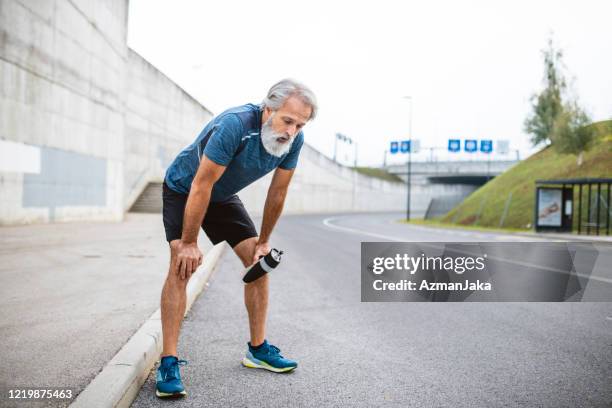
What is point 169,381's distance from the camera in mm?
2945

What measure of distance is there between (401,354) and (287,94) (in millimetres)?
2082

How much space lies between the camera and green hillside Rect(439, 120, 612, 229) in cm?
2759

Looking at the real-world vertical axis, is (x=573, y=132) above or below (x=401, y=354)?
above

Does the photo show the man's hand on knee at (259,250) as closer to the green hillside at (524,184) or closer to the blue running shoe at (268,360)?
the blue running shoe at (268,360)

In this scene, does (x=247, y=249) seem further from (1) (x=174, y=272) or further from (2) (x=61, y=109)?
(2) (x=61, y=109)

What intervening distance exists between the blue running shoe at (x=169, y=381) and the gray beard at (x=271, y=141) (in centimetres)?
131

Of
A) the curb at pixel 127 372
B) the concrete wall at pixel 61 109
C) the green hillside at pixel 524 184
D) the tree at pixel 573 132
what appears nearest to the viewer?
the curb at pixel 127 372

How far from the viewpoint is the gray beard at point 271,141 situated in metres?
3.10

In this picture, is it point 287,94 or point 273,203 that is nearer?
point 287,94

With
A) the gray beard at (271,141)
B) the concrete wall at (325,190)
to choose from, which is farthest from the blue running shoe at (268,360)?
the concrete wall at (325,190)

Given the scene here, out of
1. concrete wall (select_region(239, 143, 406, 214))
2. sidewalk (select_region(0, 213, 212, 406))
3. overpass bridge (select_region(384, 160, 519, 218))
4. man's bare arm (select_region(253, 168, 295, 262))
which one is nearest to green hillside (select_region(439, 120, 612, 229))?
concrete wall (select_region(239, 143, 406, 214))

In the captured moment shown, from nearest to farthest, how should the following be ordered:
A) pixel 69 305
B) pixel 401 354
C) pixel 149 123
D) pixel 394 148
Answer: pixel 401 354 < pixel 69 305 < pixel 149 123 < pixel 394 148

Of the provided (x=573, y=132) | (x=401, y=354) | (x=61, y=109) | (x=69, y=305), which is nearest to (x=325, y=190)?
(x=573, y=132)

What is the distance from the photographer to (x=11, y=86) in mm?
12617
